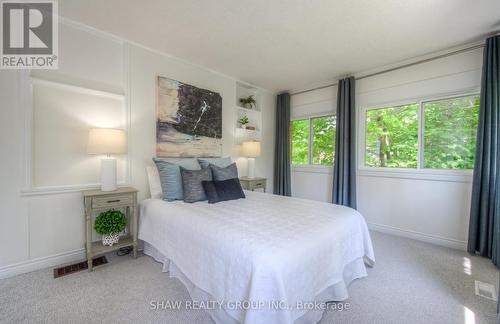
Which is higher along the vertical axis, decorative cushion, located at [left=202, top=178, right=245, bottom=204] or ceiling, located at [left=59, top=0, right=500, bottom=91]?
ceiling, located at [left=59, top=0, right=500, bottom=91]

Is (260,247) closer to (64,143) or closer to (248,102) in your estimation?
(64,143)

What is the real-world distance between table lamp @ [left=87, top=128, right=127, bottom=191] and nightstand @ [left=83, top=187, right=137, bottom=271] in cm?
13

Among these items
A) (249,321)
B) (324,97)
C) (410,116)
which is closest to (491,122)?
(410,116)

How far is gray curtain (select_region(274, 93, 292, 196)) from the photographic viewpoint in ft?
15.0

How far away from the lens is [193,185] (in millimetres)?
2471

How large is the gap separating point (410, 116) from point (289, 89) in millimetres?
2253

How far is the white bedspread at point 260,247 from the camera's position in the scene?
119 centimetres

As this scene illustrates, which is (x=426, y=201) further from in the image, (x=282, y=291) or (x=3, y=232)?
(x=3, y=232)

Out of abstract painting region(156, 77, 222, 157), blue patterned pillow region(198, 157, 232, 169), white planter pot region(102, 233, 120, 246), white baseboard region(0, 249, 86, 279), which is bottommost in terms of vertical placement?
white baseboard region(0, 249, 86, 279)

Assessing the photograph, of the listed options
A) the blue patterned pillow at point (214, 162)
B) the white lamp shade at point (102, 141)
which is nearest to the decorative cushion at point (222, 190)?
the blue patterned pillow at point (214, 162)

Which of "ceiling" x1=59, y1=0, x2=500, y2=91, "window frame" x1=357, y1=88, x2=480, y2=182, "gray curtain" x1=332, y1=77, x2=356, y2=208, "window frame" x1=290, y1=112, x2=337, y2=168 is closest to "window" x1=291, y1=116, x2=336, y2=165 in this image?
"window frame" x1=290, y1=112, x2=337, y2=168

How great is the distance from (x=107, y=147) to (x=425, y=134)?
415cm

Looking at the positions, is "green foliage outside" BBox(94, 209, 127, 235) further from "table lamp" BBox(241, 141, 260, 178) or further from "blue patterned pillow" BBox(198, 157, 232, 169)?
"table lamp" BBox(241, 141, 260, 178)

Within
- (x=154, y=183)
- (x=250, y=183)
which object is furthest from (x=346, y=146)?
(x=154, y=183)
